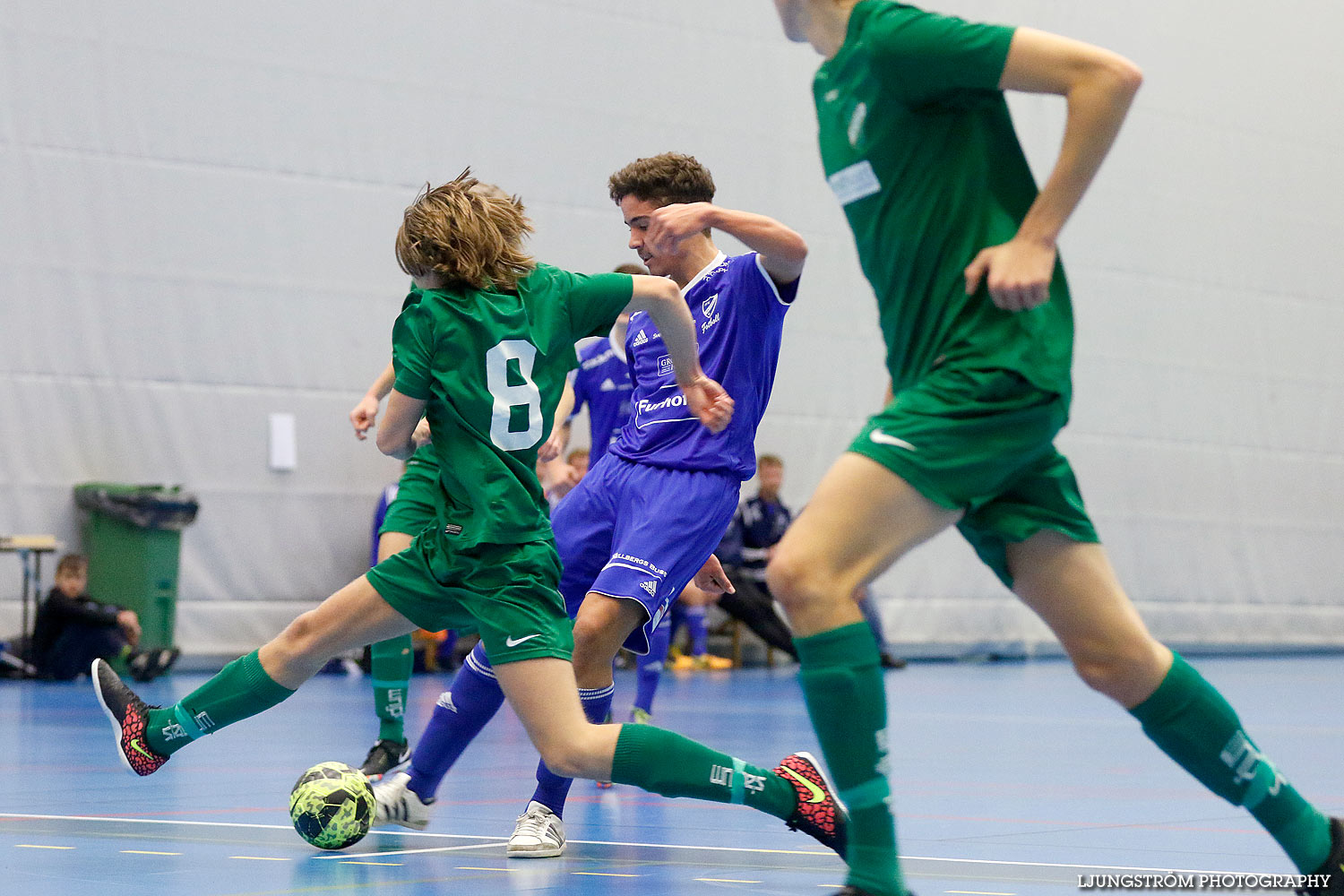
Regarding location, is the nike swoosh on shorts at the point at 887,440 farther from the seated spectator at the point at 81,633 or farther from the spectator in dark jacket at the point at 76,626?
the spectator in dark jacket at the point at 76,626

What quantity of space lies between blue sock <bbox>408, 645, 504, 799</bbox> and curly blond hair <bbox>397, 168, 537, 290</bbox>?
3.58 feet

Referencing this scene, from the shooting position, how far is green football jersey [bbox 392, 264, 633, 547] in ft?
12.1

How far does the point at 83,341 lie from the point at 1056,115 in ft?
33.3

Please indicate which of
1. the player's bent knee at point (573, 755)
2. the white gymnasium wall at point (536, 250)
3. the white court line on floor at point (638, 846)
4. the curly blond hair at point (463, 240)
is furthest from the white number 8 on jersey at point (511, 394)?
the white gymnasium wall at point (536, 250)

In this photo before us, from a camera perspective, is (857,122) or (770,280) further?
(770,280)

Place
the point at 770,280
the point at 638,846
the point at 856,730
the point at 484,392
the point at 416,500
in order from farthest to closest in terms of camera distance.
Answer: the point at 416,500 < the point at 770,280 < the point at 638,846 < the point at 484,392 < the point at 856,730

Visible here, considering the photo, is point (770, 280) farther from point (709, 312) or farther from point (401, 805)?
point (401, 805)

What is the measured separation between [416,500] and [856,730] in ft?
8.64

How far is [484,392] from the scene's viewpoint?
3.68 m

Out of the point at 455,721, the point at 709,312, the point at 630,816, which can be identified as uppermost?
the point at 709,312

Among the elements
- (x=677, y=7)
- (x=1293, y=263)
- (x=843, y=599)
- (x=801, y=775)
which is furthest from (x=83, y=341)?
(x=1293, y=263)

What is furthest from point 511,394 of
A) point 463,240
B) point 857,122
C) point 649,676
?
point 649,676

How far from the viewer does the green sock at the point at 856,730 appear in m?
2.87

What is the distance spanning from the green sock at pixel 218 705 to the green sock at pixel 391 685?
1233 millimetres
